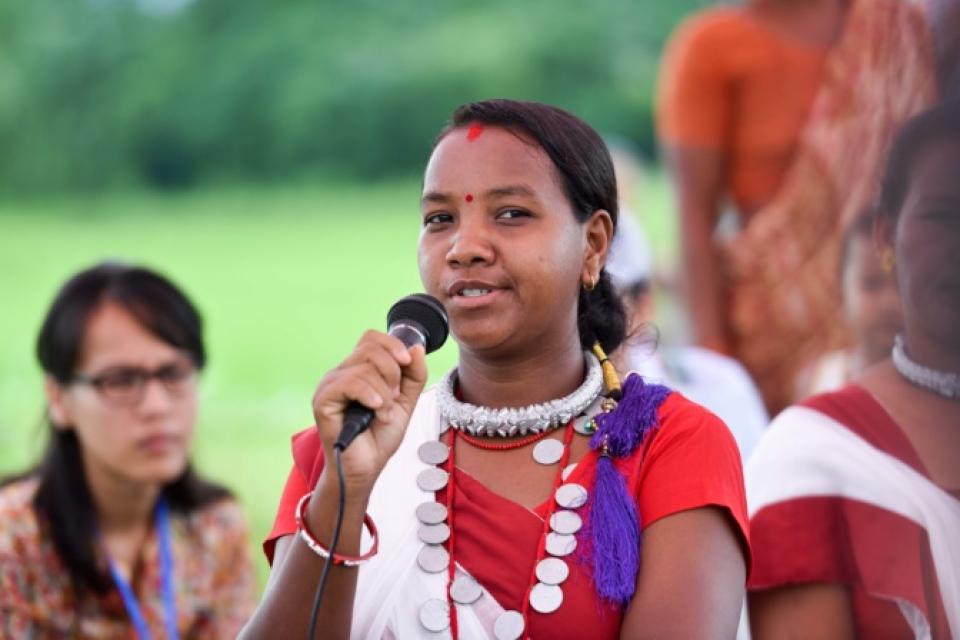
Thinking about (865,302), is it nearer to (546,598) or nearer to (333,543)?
(546,598)

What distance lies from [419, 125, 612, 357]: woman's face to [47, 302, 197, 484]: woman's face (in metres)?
1.67

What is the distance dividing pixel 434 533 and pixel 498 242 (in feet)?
1.62

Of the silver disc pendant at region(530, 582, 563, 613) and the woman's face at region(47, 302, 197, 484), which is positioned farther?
the woman's face at region(47, 302, 197, 484)

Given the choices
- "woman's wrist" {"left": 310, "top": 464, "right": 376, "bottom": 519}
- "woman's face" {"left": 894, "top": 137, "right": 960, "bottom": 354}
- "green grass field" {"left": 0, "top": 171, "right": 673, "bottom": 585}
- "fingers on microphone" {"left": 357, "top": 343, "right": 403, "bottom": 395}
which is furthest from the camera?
"green grass field" {"left": 0, "top": 171, "right": 673, "bottom": 585}

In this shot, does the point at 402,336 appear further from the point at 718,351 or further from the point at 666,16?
the point at 666,16

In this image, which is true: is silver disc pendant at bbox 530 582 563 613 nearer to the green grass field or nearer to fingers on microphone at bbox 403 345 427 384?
fingers on microphone at bbox 403 345 427 384

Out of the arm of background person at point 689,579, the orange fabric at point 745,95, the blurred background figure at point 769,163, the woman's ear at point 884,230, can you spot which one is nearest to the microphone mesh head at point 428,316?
the arm of background person at point 689,579

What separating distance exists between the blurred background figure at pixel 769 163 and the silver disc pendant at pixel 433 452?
184 cm

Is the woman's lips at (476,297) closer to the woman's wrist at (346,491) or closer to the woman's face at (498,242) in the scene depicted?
the woman's face at (498,242)

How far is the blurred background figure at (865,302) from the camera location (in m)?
3.09

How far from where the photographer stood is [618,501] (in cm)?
226

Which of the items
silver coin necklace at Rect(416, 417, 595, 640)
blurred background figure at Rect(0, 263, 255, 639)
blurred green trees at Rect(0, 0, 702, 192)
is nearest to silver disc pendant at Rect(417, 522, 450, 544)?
silver coin necklace at Rect(416, 417, 595, 640)

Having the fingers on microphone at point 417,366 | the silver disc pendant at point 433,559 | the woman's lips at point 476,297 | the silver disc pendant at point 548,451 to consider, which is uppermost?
the woman's lips at point 476,297

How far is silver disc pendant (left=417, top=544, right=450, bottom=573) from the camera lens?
230 cm
